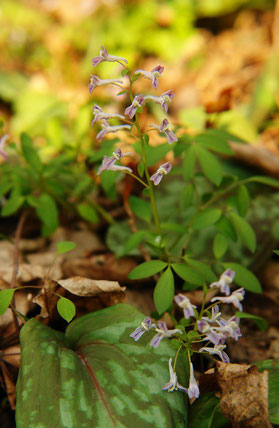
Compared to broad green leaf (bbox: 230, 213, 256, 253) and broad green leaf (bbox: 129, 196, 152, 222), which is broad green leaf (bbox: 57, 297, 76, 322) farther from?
broad green leaf (bbox: 230, 213, 256, 253)

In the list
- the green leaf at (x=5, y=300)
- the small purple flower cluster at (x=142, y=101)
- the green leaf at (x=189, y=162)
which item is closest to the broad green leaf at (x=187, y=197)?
the green leaf at (x=189, y=162)

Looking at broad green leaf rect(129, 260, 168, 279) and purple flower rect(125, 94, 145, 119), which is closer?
purple flower rect(125, 94, 145, 119)

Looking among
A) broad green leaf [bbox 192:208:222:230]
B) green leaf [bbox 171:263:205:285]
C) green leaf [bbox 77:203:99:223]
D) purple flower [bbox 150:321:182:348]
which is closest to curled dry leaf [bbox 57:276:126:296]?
green leaf [bbox 171:263:205:285]

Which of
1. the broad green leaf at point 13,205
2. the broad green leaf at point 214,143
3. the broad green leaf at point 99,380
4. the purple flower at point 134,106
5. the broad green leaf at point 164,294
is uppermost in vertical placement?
the purple flower at point 134,106

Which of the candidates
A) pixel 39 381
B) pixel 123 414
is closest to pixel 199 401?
A: pixel 123 414

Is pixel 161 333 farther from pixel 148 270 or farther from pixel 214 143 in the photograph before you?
pixel 214 143

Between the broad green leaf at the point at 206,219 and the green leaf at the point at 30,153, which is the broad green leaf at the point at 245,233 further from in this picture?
the green leaf at the point at 30,153
